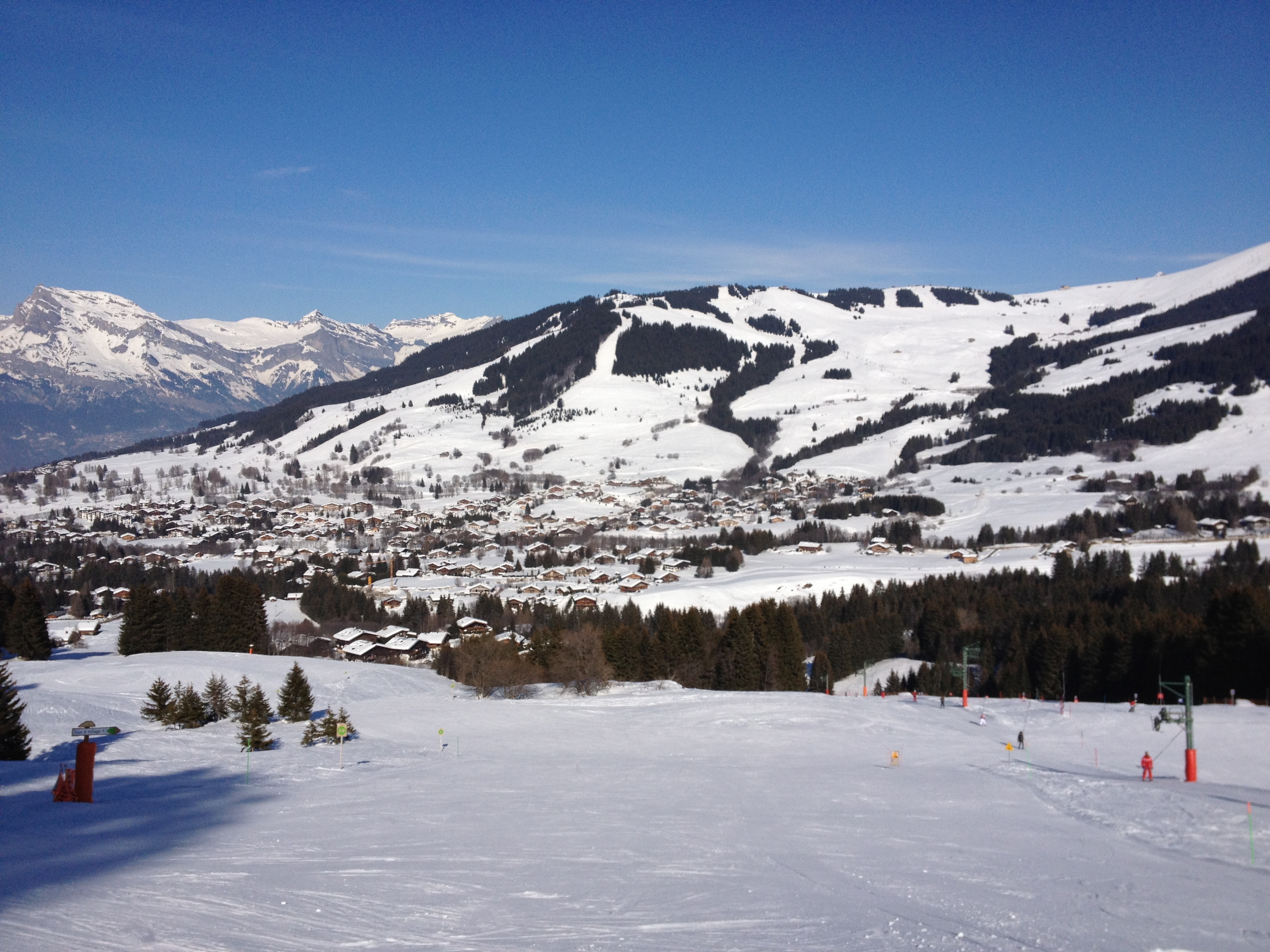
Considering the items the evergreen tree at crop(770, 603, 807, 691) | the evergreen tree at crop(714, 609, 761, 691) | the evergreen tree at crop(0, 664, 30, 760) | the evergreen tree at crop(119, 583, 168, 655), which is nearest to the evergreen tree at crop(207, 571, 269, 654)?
the evergreen tree at crop(119, 583, 168, 655)

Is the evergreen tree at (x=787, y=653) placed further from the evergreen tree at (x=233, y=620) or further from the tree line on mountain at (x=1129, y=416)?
the tree line on mountain at (x=1129, y=416)

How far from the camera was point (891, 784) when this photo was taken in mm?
22672

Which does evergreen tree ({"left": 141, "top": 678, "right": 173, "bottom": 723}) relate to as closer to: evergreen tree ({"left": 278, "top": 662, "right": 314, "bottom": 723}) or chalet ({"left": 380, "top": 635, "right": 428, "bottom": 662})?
evergreen tree ({"left": 278, "top": 662, "right": 314, "bottom": 723})

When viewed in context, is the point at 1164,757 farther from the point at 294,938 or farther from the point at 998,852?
the point at 294,938

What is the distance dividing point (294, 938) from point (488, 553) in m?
128

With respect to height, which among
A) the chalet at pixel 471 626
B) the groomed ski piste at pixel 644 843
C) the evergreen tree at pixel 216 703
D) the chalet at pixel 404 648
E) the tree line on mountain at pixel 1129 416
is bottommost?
the chalet at pixel 404 648

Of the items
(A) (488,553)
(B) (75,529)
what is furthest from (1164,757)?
(B) (75,529)

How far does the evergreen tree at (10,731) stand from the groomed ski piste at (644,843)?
1.20m

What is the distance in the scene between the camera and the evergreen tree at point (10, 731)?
24.8 m

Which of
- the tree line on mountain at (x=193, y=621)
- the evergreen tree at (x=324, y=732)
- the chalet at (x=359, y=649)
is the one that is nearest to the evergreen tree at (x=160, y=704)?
the evergreen tree at (x=324, y=732)

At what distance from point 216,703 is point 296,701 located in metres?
3.00

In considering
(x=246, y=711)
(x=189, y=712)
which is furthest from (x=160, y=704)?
(x=246, y=711)

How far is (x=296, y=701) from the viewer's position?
35.2m

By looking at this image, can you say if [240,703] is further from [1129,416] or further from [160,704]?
[1129,416]
